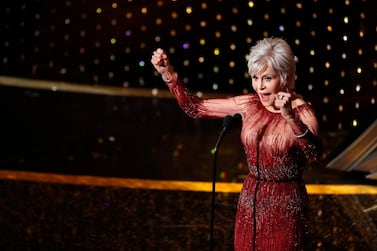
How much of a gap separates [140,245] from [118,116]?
361 cm

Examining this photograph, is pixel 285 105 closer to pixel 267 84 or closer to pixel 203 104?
pixel 267 84

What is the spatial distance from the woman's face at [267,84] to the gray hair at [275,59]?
0.5 inches

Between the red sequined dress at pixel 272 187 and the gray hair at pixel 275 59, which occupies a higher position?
the gray hair at pixel 275 59

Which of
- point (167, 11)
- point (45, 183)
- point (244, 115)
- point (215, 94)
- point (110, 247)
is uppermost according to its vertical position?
point (167, 11)

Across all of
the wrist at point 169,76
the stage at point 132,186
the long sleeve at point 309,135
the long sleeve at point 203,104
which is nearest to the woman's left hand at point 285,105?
the long sleeve at point 309,135

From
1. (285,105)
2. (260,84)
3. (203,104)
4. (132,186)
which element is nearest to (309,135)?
(285,105)

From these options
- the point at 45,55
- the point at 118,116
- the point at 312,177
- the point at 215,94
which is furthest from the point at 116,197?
the point at 45,55

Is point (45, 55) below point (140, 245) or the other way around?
the other way around

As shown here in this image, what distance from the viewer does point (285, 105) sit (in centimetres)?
250

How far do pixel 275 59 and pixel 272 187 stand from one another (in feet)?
1.54

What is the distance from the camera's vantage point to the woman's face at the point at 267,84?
267 centimetres

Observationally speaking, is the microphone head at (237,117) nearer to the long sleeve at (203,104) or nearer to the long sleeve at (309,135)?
the long sleeve at (203,104)

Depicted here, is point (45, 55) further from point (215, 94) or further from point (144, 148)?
point (144, 148)

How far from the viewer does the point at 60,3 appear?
9.02m
